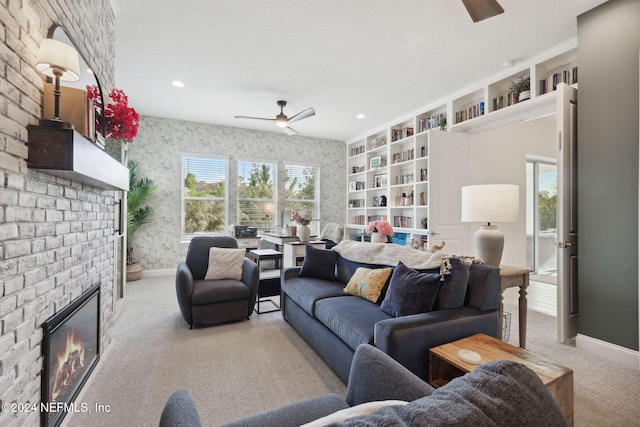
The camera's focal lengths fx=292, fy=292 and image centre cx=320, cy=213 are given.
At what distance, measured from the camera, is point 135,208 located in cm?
513

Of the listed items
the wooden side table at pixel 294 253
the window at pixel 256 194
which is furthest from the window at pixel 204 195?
the wooden side table at pixel 294 253

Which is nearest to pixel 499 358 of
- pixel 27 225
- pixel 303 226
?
pixel 27 225

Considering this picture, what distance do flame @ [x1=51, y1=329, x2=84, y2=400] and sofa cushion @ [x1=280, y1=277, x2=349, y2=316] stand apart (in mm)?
1596

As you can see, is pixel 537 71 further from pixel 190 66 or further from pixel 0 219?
pixel 0 219

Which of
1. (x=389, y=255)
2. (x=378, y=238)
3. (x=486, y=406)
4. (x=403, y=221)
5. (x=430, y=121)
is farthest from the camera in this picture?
(x=403, y=221)

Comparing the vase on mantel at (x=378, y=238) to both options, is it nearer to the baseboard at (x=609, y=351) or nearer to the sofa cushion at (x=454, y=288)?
the sofa cushion at (x=454, y=288)

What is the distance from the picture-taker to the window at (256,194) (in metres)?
6.20

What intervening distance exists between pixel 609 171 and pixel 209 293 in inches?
150

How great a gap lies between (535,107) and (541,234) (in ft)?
11.3

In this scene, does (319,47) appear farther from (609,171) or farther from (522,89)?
(609,171)

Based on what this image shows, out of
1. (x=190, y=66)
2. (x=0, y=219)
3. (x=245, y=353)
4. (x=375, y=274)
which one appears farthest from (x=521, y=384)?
(x=190, y=66)

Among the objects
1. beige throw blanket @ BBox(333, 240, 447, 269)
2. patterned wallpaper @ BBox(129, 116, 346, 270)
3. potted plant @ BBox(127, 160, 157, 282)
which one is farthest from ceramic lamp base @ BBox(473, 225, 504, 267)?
potted plant @ BBox(127, 160, 157, 282)

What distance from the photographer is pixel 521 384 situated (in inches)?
22.0

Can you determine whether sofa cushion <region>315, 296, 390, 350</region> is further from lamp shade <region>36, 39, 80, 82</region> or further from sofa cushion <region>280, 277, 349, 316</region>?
lamp shade <region>36, 39, 80, 82</region>
